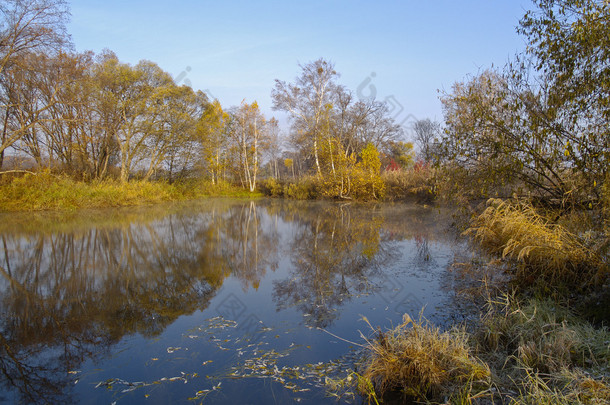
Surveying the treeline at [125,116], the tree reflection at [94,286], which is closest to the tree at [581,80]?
the tree reflection at [94,286]

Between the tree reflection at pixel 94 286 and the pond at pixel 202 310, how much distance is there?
23 mm

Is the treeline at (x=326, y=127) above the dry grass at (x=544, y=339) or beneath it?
above

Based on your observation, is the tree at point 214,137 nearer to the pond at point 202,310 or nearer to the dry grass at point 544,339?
the pond at point 202,310

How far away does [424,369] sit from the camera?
9.68 feet

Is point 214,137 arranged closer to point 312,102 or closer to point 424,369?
point 312,102

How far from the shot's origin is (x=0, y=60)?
50.3ft

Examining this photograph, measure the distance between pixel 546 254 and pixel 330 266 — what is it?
3.61 metres

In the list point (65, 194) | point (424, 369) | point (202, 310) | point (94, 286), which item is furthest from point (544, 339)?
point (65, 194)

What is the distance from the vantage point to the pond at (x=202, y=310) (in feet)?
10.1

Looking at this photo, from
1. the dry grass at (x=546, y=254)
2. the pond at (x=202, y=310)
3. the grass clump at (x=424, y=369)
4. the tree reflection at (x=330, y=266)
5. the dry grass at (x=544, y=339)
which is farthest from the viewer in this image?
the tree reflection at (x=330, y=266)

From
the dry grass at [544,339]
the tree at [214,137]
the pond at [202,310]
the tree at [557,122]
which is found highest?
the tree at [214,137]

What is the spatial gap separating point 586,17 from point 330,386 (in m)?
5.83

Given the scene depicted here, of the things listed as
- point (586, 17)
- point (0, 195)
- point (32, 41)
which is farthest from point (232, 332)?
point (32, 41)

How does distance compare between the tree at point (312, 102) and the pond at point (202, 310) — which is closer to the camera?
the pond at point (202, 310)
